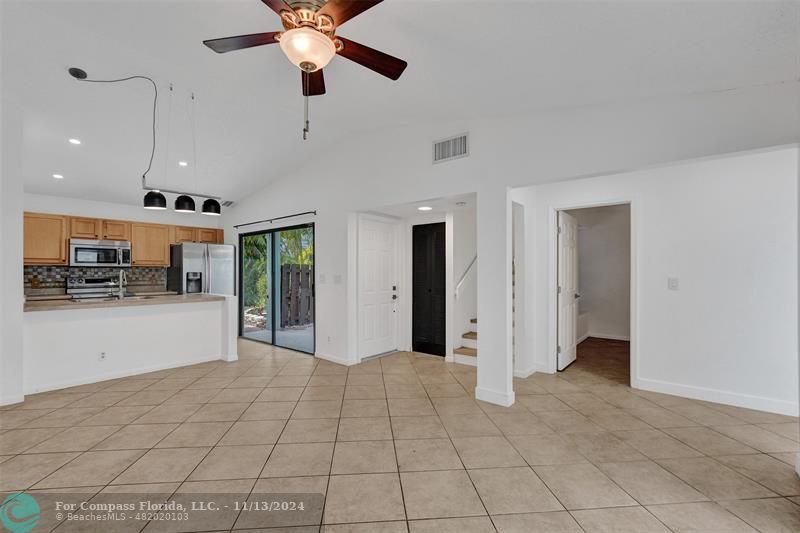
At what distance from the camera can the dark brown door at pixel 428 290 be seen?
17.4 ft

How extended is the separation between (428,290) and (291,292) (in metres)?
2.57

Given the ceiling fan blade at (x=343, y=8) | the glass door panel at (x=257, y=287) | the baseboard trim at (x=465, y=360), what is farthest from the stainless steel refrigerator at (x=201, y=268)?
the ceiling fan blade at (x=343, y=8)

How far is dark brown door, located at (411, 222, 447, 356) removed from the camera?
5.31 metres

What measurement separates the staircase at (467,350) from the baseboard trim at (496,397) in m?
1.13

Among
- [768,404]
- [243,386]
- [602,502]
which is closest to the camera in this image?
[602,502]

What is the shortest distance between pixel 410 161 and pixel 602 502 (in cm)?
365

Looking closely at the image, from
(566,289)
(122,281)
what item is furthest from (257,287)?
(566,289)

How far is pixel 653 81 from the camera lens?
8.00ft

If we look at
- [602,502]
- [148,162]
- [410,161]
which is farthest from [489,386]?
[148,162]

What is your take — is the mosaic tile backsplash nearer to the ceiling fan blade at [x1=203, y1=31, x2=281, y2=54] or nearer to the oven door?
the oven door

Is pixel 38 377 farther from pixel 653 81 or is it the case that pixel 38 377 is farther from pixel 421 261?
pixel 653 81

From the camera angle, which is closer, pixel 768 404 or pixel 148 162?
pixel 768 404

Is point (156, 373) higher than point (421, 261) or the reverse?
the reverse

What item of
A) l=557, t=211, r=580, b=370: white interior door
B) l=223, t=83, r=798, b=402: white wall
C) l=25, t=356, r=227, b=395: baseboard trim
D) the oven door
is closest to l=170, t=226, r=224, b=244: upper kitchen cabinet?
the oven door
